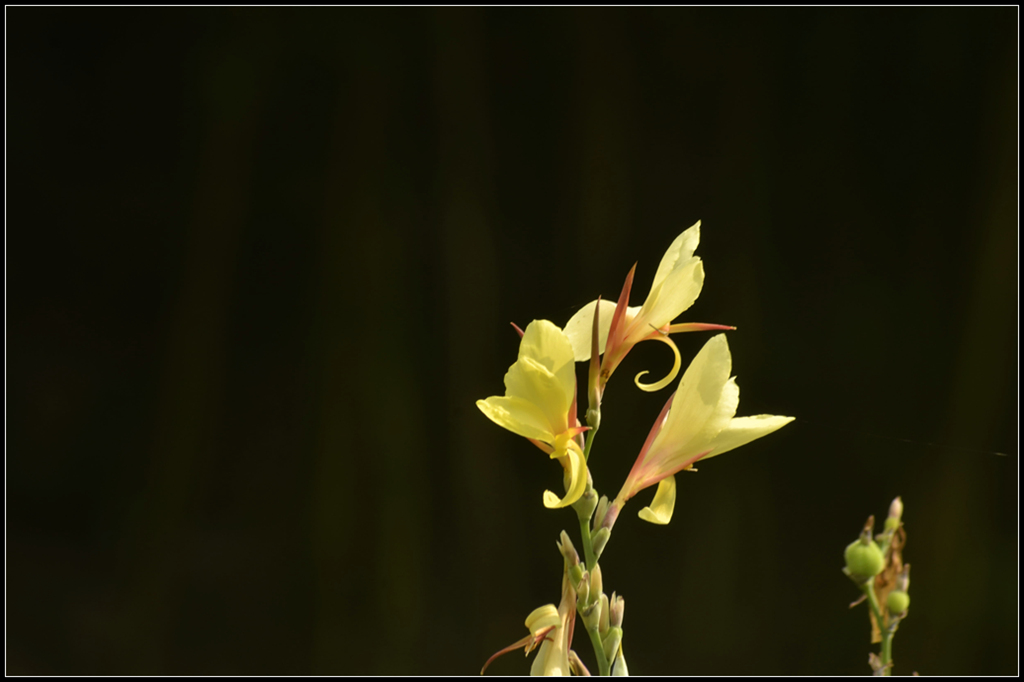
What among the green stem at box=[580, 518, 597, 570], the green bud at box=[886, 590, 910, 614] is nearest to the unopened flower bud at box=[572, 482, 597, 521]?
the green stem at box=[580, 518, 597, 570]

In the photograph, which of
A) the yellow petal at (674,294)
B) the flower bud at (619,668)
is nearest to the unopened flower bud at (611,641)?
the flower bud at (619,668)

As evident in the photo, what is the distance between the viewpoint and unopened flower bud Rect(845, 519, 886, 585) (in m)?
0.22

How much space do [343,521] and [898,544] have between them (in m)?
0.74

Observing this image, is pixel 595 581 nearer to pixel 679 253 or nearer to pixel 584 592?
pixel 584 592

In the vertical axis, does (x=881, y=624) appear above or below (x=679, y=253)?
below

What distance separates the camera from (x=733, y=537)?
34.0 inches

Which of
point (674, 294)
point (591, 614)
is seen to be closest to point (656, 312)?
point (674, 294)

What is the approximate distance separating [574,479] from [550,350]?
0.15 feet

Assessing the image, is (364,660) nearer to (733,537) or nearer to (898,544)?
(733,537)

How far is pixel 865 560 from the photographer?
0.22 meters

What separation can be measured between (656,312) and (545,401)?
0.20ft

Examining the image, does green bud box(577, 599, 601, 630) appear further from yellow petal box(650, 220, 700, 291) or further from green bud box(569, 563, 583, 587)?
yellow petal box(650, 220, 700, 291)

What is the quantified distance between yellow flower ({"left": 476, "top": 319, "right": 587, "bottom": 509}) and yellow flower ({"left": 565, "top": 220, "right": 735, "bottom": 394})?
0.03 m

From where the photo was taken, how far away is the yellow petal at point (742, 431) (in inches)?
9.5
